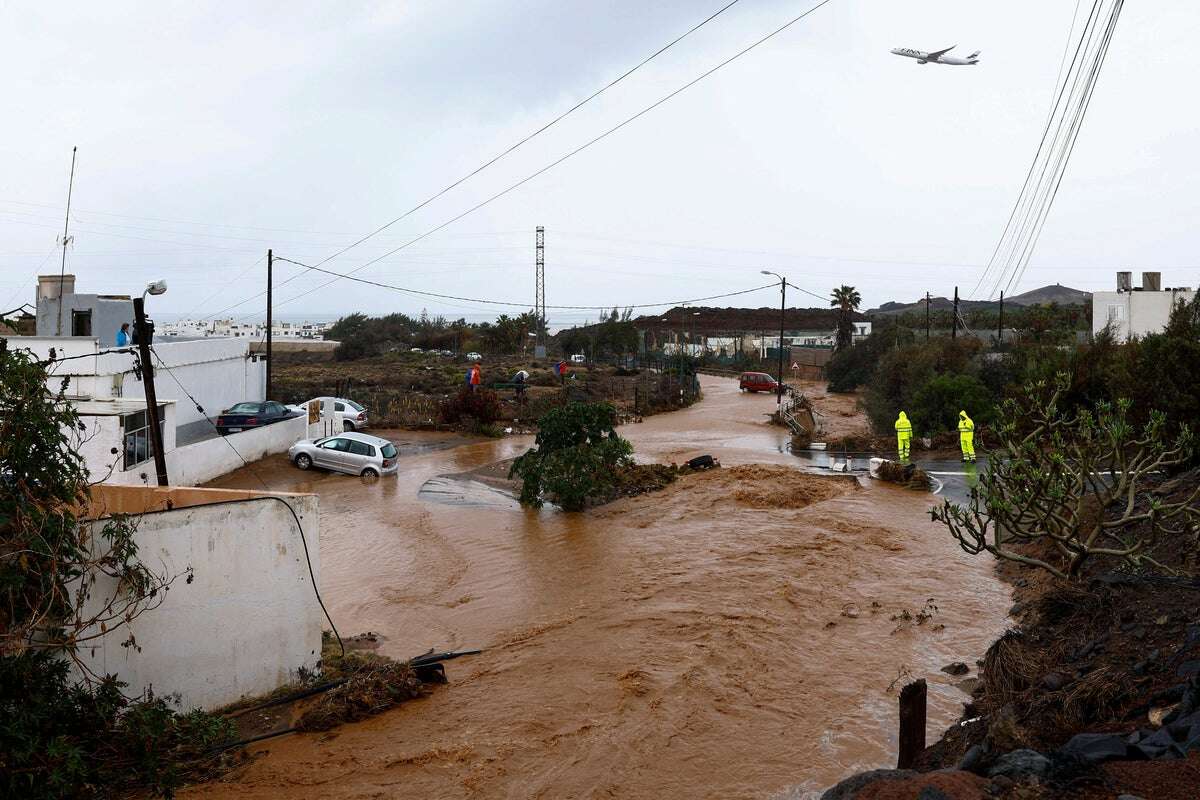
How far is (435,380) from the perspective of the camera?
53656mm

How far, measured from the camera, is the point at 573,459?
73.2ft

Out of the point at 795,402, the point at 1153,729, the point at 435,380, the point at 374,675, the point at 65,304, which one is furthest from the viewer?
the point at 435,380

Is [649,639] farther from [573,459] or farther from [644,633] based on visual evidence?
[573,459]

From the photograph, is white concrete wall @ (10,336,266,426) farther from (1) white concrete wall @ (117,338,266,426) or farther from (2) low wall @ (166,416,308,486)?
(2) low wall @ (166,416,308,486)

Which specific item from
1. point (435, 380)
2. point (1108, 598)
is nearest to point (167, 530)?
point (1108, 598)

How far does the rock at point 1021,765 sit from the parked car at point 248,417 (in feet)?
92.5

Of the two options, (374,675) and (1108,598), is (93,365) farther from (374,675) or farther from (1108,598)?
(1108,598)

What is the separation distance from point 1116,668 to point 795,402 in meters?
35.8

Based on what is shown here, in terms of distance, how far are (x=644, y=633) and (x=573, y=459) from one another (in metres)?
9.06

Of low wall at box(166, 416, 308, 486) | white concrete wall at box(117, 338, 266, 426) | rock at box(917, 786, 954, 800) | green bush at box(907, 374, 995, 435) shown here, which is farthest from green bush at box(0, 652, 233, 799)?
green bush at box(907, 374, 995, 435)

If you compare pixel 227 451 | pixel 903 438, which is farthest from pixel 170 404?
pixel 903 438

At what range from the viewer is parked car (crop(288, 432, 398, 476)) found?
90.5 feet

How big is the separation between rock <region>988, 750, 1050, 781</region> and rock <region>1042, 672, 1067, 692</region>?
243cm

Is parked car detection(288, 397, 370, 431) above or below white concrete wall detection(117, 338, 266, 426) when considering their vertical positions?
below
